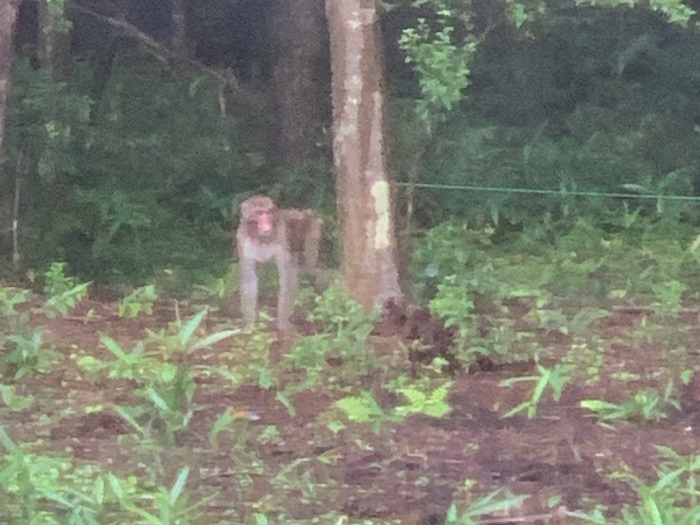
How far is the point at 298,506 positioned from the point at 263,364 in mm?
1634

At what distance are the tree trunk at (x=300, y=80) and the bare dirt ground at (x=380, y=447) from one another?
534 cm

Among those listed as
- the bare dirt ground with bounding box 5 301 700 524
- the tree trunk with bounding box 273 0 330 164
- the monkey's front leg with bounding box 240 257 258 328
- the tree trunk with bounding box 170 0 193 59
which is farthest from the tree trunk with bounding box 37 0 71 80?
the bare dirt ground with bounding box 5 301 700 524

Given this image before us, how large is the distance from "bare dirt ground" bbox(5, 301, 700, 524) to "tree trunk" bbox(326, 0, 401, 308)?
1202mm

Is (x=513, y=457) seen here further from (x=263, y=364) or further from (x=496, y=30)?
(x=496, y=30)

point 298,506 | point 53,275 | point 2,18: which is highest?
point 2,18

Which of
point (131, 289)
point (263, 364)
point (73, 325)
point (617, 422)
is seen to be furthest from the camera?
point (131, 289)

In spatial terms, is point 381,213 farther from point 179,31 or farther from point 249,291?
point 179,31

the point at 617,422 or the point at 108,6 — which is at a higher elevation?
the point at 108,6

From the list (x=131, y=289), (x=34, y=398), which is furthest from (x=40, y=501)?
(x=131, y=289)

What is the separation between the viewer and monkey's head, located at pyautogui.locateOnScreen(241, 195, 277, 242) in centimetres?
635

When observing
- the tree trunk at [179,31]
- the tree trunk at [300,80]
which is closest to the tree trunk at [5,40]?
the tree trunk at [300,80]

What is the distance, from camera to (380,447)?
170 inches

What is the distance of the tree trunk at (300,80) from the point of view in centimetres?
1012

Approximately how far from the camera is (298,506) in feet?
12.6
